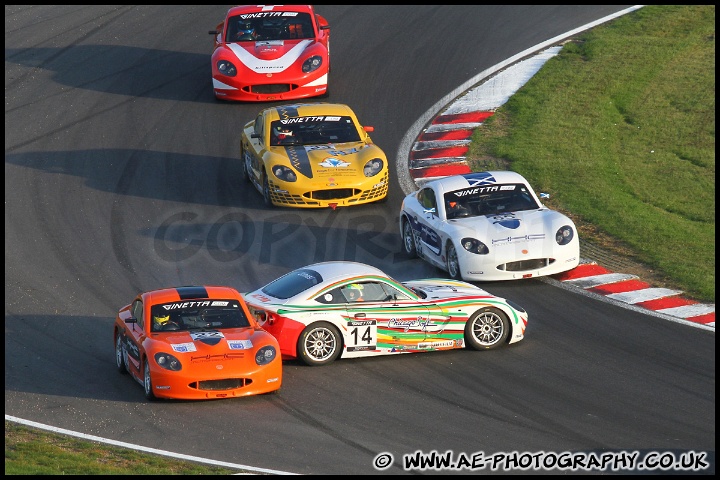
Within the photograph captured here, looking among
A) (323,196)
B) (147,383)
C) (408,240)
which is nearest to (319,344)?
(147,383)

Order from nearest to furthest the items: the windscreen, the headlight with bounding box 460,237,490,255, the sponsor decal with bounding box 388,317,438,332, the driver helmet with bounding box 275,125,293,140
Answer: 1. the windscreen
2. the sponsor decal with bounding box 388,317,438,332
3. the headlight with bounding box 460,237,490,255
4. the driver helmet with bounding box 275,125,293,140

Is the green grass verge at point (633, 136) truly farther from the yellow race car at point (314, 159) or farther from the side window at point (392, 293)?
the side window at point (392, 293)

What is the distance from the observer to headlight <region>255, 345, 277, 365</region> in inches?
527

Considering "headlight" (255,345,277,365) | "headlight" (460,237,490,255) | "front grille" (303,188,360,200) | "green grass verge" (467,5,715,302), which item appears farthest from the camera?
"front grille" (303,188,360,200)

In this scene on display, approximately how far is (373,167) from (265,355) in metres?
7.58

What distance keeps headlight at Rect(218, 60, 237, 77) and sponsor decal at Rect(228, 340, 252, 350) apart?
39.8ft

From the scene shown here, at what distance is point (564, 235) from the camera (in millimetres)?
17484

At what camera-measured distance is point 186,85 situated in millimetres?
26734

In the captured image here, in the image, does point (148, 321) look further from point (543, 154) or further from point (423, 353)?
point (543, 154)

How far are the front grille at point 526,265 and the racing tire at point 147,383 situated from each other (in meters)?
5.85

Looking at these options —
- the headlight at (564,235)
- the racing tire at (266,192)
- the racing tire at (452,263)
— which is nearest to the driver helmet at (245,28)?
the racing tire at (266,192)

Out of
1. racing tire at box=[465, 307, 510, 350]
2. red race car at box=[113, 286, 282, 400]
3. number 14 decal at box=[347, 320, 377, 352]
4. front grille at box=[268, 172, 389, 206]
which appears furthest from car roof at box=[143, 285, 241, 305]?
front grille at box=[268, 172, 389, 206]

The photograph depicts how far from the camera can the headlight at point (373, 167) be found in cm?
2036

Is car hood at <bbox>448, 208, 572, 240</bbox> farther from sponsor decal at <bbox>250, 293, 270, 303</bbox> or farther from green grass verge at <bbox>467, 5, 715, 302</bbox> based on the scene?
sponsor decal at <bbox>250, 293, 270, 303</bbox>
